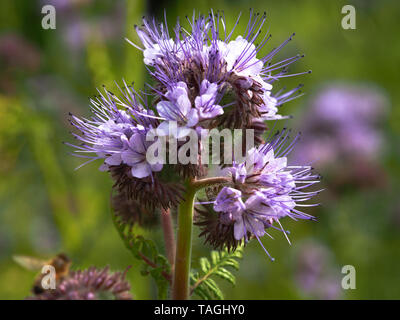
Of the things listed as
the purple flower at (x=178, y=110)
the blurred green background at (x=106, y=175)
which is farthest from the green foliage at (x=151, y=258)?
the blurred green background at (x=106, y=175)

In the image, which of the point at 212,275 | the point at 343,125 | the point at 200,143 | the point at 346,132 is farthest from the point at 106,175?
the point at 343,125

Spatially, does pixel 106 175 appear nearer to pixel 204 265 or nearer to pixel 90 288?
pixel 90 288

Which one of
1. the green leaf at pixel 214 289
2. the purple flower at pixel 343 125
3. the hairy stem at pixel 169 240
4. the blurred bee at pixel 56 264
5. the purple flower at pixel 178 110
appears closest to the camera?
the purple flower at pixel 178 110

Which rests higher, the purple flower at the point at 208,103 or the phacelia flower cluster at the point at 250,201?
the purple flower at the point at 208,103

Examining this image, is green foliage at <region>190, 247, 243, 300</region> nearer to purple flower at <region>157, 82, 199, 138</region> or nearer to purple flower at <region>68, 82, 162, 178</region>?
purple flower at <region>68, 82, 162, 178</region>

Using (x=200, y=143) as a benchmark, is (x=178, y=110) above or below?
above

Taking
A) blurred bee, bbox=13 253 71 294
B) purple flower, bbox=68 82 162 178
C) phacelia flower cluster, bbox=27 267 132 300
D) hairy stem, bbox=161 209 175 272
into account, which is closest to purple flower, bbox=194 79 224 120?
purple flower, bbox=68 82 162 178

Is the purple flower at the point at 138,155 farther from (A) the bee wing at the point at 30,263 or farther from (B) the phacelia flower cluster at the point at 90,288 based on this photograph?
(A) the bee wing at the point at 30,263

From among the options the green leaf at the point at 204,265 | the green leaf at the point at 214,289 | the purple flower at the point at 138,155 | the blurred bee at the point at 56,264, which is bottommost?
the green leaf at the point at 214,289
